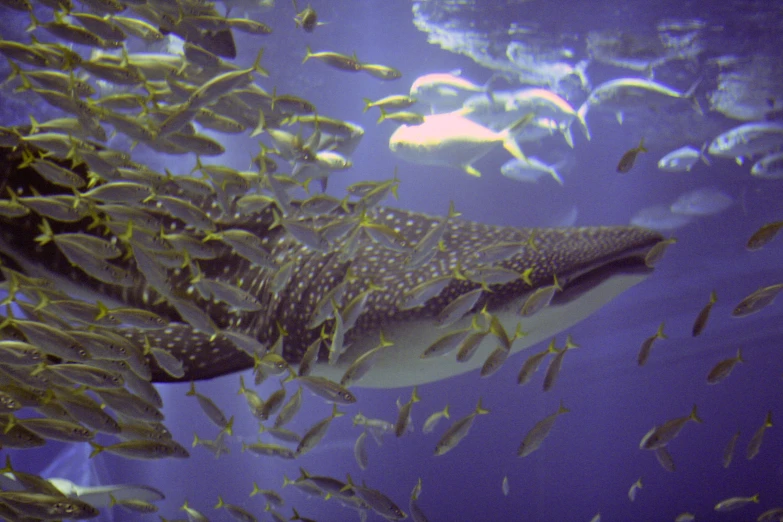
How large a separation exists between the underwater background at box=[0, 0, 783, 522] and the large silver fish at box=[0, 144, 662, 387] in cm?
197

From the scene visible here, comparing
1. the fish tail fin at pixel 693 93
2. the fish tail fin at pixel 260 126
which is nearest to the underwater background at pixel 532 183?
the fish tail fin at pixel 693 93

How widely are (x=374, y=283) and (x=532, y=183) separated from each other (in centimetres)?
1440

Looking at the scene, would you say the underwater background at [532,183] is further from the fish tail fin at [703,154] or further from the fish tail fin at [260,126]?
the fish tail fin at [260,126]

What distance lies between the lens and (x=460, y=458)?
37.1 metres

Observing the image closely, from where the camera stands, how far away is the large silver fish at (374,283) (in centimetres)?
259

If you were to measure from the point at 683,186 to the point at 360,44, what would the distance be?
10.7m

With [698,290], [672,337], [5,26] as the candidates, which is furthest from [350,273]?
[672,337]

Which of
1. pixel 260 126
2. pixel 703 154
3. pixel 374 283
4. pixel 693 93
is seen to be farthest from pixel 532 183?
pixel 374 283

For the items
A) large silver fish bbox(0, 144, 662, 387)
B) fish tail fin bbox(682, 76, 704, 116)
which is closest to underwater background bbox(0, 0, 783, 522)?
fish tail fin bbox(682, 76, 704, 116)

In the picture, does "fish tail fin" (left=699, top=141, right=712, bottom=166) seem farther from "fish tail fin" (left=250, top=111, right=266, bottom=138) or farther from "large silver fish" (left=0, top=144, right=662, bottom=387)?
"fish tail fin" (left=250, top=111, right=266, bottom=138)

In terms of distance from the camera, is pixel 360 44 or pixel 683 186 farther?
pixel 683 186

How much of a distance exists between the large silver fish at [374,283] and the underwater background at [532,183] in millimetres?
1967

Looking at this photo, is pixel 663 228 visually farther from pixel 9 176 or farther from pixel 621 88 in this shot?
pixel 9 176

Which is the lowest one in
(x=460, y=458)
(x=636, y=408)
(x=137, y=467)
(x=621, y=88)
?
(x=636, y=408)
